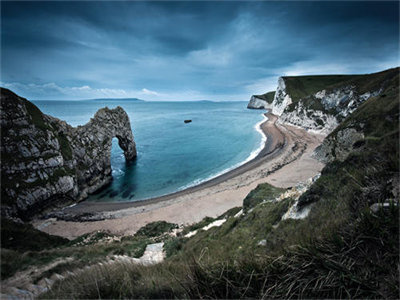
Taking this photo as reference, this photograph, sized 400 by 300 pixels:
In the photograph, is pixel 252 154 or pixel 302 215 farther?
pixel 252 154

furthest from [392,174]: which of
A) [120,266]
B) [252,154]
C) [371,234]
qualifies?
[252,154]

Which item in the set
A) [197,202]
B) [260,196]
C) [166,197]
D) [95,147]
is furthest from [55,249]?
[95,147]

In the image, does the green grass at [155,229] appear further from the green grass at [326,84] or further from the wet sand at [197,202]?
the green grass at [326,84]

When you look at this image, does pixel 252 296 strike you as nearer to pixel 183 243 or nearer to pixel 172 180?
pixel 183 243

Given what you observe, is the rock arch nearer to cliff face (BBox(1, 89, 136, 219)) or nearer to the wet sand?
cliff face (BBox(1, 89, 136, 219))

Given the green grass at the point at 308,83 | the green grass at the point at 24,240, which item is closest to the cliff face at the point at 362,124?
the green grass at the point at 24,240

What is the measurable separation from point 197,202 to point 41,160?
2002 cm

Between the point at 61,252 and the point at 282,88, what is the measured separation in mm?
110742

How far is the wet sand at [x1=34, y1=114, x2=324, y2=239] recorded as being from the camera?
17719 millimetres

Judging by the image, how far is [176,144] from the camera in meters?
53.3

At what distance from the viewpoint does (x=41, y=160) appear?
20.5m

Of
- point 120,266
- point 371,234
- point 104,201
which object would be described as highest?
point 371,234

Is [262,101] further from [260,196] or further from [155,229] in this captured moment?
[155,229]

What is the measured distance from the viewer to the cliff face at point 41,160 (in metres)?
18.1
